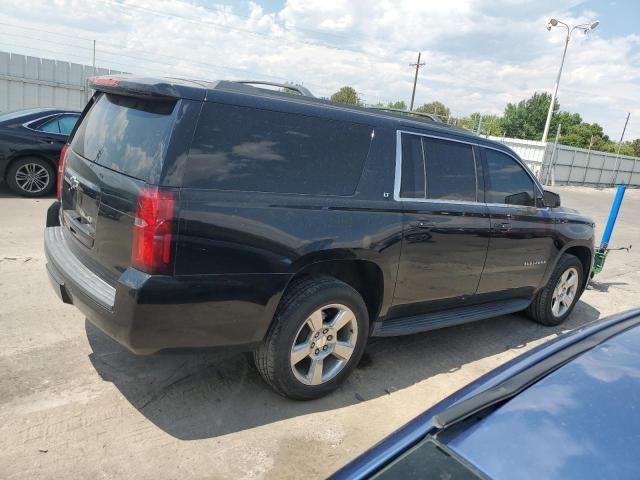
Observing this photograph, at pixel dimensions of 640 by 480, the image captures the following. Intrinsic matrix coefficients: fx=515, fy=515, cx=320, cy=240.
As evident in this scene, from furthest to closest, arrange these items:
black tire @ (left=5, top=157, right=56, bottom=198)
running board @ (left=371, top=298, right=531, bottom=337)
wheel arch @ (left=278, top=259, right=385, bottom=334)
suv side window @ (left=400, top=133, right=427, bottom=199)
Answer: black tire @ (left=5, top=157, right=56, bottom=198) → running board @ (left=371, top=298, right=531, bottom=337) → suv side window @ (left=400, top=133, right=427, bottom=199) → wheel arch @ (left=278, top=259, right=385, bottom=334)

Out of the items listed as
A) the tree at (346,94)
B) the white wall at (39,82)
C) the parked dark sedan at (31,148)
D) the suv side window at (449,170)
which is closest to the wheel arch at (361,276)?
the suv side window at (449,170)

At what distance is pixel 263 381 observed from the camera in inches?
140

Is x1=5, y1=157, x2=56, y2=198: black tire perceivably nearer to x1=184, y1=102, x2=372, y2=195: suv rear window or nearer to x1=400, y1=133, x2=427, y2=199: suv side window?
x1=184, y1=102, x2=372, y2=195: suv rear window

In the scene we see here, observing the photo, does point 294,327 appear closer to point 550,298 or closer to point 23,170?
point 550,298

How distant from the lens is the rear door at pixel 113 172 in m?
2.73

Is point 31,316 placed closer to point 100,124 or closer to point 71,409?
point 71,409

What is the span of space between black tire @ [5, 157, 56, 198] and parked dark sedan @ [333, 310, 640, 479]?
27.6ft

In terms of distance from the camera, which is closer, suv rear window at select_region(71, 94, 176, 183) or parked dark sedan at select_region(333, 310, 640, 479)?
parked dark sedan at select_region(333, 310, 640, 479)

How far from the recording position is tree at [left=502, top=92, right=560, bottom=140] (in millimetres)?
69625

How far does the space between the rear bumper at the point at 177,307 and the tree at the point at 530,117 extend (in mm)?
74452

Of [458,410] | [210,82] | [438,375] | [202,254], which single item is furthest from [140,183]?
[438,375]

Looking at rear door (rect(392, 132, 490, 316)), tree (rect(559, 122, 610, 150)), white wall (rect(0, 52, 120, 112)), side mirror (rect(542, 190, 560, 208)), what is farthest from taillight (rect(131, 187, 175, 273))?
tree (rect(559, 122, 610, 150))

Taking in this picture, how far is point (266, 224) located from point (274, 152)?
1.43ft

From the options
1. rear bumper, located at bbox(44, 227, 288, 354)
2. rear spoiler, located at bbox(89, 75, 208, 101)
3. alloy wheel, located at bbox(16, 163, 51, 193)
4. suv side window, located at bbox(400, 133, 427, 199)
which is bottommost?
alloy wheel, located at bbox(16, 163, 51, 193)
